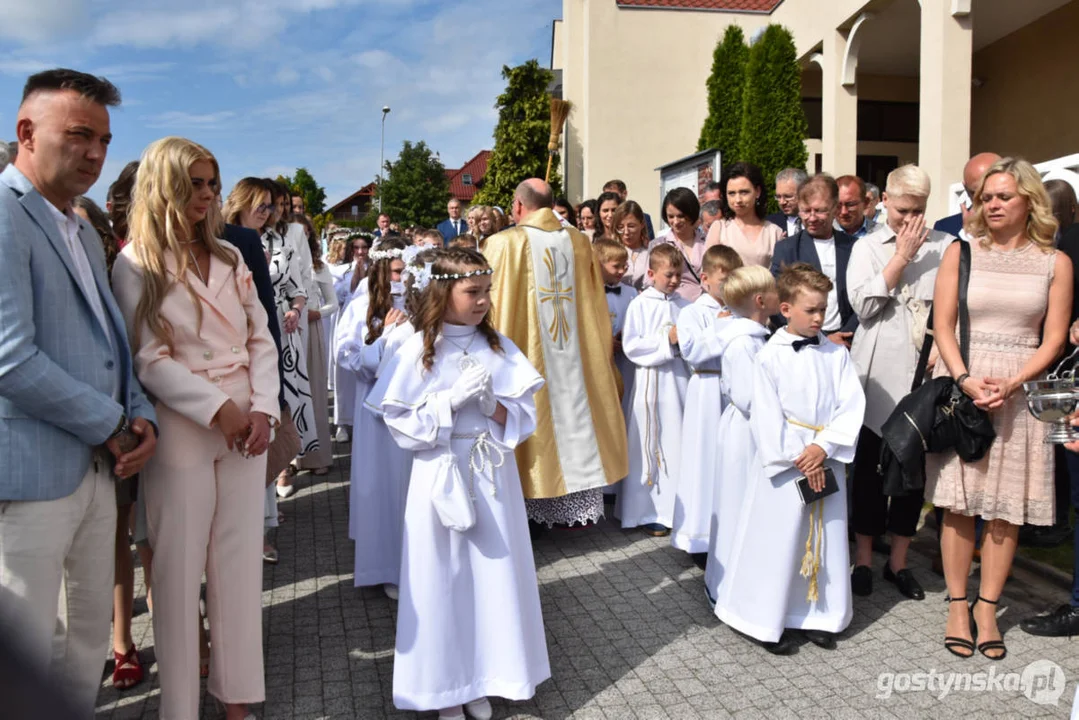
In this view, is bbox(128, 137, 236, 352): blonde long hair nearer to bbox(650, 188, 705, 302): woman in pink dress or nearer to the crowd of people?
the crowd of people

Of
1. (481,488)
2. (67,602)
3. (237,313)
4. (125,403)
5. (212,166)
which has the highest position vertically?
(212,166)

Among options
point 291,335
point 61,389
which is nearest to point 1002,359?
point 61,389

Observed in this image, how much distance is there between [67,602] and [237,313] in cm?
112

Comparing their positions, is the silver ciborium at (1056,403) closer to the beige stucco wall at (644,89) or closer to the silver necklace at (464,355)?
the silver necklace at (464,355)

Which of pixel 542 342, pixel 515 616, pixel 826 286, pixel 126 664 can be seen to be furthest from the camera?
pixel 542 342

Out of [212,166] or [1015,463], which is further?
[1015,463]

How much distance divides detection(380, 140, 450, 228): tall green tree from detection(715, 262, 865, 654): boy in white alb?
178ft

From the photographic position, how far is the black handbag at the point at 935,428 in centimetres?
403

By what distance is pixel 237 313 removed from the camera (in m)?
3.33

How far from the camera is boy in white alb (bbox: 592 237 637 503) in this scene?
20.5 feet

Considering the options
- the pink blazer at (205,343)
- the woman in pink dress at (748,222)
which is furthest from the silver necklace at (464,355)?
the woman in pink dress at (748,222)

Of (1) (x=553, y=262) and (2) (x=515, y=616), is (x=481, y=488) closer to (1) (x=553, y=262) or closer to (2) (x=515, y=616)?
(2) (x=515, y=616)

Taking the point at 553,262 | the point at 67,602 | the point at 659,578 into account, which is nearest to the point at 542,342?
the point at 553,262

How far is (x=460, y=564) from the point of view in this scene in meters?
3.52
